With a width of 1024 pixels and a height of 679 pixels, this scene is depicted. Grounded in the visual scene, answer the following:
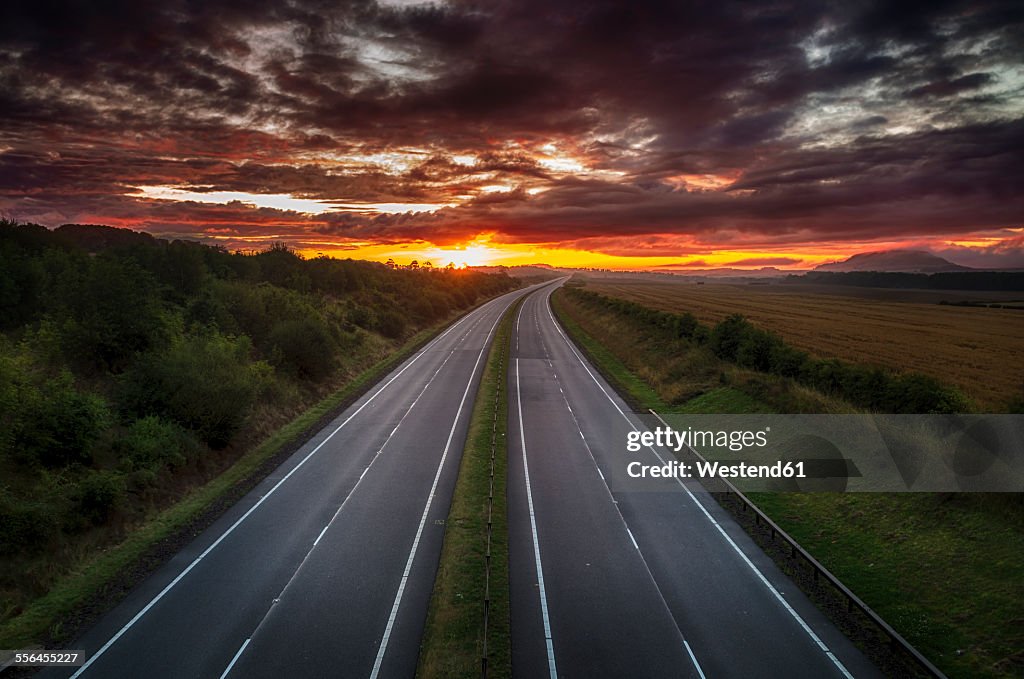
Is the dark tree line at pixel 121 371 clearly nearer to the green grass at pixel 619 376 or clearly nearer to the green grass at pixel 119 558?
the green grass at pixel 119 558

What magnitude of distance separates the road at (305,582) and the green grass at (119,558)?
46.2 inches

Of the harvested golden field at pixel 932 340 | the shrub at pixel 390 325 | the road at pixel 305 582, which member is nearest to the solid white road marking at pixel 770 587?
the road at pixel 305 582

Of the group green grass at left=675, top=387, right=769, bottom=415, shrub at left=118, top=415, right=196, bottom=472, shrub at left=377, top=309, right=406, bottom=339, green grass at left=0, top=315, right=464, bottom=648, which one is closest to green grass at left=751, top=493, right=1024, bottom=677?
green grass at left=675, top=387, right=769, bottom=415

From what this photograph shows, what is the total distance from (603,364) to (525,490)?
31.5 metres

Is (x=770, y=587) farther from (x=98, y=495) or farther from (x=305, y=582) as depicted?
(x=98, y=495)

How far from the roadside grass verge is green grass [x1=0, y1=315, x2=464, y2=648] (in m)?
21.8

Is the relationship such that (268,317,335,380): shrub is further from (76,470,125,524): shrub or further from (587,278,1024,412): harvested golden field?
(587,278,1024,412): harvested golden field

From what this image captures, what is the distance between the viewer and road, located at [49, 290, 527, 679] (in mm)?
13617

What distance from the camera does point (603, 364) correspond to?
5422 centimetres

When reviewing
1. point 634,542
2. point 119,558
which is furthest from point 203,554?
point 634,542

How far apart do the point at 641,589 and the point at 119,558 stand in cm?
1727

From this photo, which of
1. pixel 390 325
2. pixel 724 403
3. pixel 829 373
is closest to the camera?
pixel 829 373

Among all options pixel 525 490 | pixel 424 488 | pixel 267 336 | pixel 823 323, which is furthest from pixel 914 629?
pixel 823 323

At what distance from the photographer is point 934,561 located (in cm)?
1741
